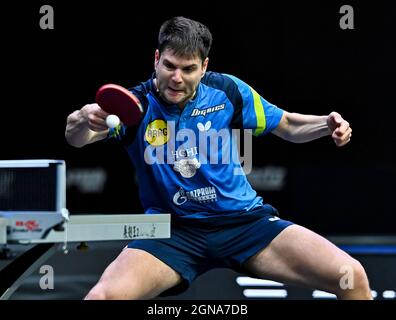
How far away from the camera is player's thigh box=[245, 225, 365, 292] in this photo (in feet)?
13.1

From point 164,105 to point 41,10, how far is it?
51.8 inches

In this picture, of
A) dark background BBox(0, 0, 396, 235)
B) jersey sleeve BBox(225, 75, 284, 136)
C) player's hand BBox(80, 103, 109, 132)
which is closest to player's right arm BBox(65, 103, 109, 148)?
player's hand BBox(80, 103, 109, 132)

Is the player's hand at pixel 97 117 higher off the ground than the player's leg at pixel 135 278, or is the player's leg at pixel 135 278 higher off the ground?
the player's hand at pixel 97 117

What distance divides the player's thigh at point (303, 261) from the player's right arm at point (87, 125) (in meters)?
0.87

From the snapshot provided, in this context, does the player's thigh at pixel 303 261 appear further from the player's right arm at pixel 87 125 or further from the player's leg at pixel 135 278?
the player's right arm at pixel 87 125

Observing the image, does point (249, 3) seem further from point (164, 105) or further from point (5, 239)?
point (5, 239)

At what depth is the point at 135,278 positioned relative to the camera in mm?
3893

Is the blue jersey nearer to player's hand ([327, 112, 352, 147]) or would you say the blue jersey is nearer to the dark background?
player's hand ([327, 112, 352, 147])

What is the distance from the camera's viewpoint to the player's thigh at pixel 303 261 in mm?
4000

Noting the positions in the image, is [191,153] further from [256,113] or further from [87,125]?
[87,125]

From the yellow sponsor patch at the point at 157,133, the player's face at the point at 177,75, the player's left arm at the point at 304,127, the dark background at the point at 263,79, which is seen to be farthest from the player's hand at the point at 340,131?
the dark background at the point at 263,79

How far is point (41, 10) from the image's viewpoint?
5.20 metres

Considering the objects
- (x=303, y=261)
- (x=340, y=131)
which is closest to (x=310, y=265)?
(x=303, y=261)

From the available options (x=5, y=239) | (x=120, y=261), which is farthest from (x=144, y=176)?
(x=5, y=239)
